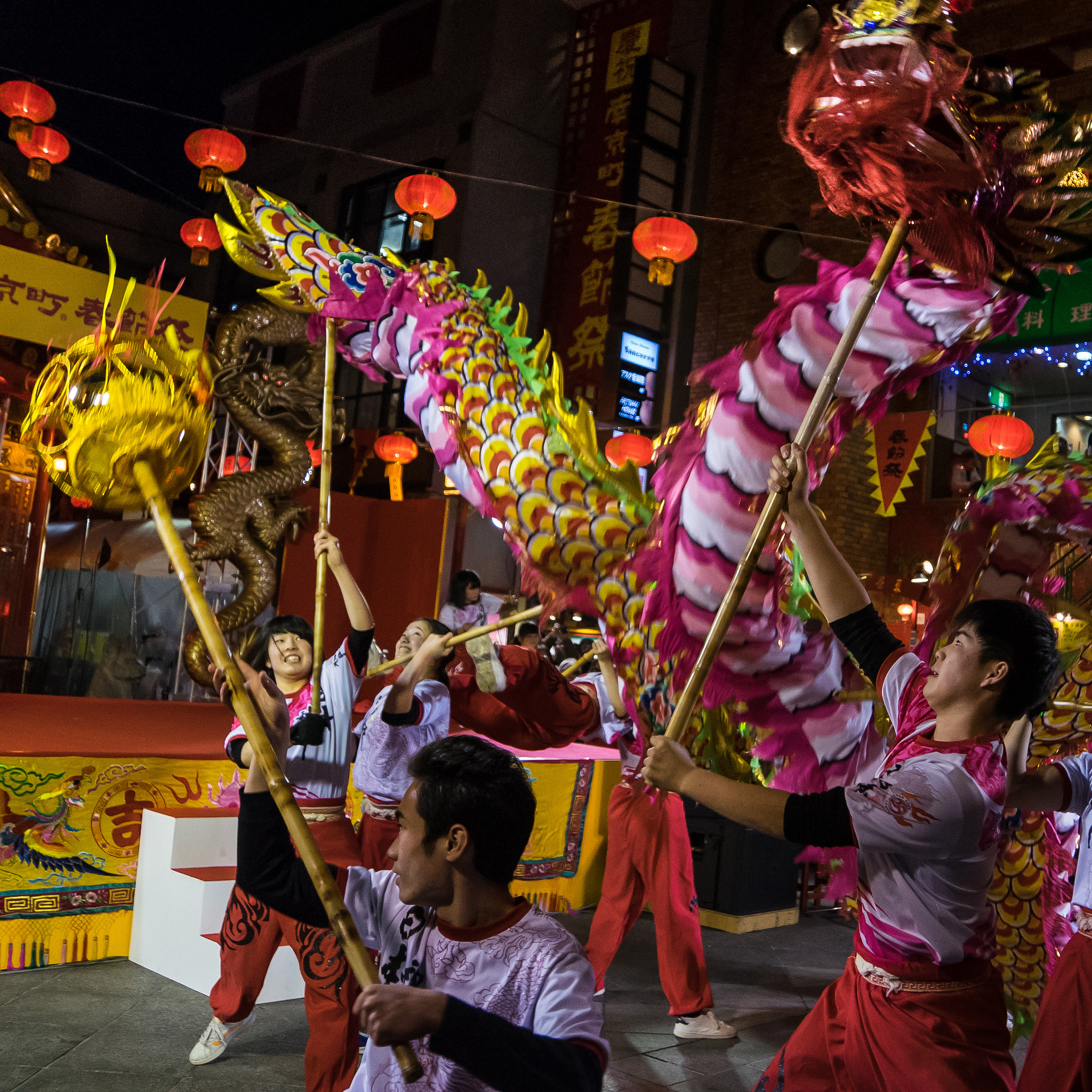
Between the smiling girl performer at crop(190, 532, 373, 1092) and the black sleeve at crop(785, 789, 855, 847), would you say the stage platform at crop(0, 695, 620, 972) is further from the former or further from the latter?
the black sleeve at crop(785, 789, 855, 847)

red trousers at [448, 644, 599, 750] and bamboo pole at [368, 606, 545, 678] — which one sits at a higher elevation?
bamboo pole at [368, 606, 545, 678]

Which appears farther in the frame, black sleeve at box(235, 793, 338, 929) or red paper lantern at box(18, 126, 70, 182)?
red paper lantern at box(18, 126, 70, 182)

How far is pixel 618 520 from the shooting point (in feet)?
6.12

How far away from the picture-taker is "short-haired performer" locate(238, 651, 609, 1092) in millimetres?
1031

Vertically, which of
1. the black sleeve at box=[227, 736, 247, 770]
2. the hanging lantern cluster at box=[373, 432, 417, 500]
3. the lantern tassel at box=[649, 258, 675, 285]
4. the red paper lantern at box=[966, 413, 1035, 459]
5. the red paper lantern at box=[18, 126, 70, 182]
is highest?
the red paper lantern at box=[18, 126, 70, 182]

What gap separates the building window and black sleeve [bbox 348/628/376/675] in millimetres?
7309

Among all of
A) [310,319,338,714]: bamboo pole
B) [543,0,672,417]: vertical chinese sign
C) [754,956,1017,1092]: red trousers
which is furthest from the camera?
[543,0,672,417]: vertical chinese sign

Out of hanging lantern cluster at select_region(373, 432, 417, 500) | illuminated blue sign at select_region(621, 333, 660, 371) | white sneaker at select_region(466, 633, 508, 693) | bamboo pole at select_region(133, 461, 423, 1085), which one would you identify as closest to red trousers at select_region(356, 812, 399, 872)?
white sneaker at select_region(466, 633, 508, 693)

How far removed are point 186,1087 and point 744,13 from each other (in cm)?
914

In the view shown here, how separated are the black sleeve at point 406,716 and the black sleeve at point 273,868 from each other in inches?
64.0

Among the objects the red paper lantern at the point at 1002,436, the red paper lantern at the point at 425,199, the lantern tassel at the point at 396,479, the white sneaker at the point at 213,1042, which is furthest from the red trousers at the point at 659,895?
the lantern tassel at the point at 396,479

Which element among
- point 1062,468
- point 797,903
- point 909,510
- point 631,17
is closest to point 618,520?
point 1062,468

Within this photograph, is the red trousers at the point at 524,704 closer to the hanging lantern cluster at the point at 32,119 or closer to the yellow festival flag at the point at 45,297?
the yellow festival flag at the point at 45,297

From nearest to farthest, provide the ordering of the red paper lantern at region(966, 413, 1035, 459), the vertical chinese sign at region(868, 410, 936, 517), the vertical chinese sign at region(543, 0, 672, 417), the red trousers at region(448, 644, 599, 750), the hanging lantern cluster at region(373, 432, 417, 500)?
the red trousers at region(448, 644, 599, 750) → the red paper lantern at region(966, 413, 1035, 459) → the vertical chinese sign at region(868, 410, 936, 517) → the hanging lantern cluster at region(373, 432, 417, 500) → the vertical chinese sign at region(543, 0, 672, 417)
